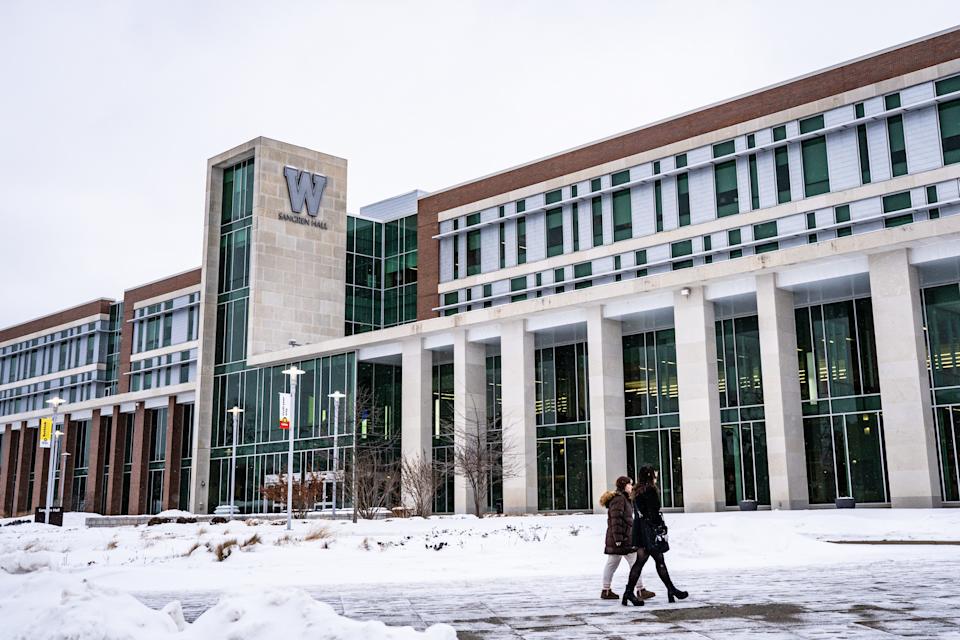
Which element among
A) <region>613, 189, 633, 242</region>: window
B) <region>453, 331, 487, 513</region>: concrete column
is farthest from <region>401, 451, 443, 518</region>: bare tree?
<region>613, 189, 633, 242</region>: window

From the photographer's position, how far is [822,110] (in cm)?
3997

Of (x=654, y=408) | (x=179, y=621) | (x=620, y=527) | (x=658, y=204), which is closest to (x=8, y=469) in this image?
(x=654, y=408)

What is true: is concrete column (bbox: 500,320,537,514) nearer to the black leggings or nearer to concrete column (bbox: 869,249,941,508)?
concrete column (bbox: 869,249,941,508)

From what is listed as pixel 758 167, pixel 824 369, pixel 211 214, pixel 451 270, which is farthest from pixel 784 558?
pixel 211 214

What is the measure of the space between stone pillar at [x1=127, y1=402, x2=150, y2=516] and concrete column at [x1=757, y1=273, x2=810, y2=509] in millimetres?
48906

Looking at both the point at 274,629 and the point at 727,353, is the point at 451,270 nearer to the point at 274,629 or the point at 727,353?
the point at 727,353

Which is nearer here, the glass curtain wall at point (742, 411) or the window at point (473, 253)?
the glass curtain wall at point (742, 411)

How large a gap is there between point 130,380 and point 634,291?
4938 centimetres

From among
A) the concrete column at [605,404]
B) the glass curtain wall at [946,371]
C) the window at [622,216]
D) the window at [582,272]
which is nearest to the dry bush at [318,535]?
the concrete column at [605,404]

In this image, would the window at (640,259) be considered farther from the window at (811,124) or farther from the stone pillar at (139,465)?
the stone pillar at (139,465)

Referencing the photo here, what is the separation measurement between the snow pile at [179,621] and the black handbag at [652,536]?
5.38m

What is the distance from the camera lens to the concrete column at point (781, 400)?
111 feet

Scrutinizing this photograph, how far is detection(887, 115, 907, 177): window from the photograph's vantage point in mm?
37688

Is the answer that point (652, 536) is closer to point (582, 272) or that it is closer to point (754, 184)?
point (754, 184)
